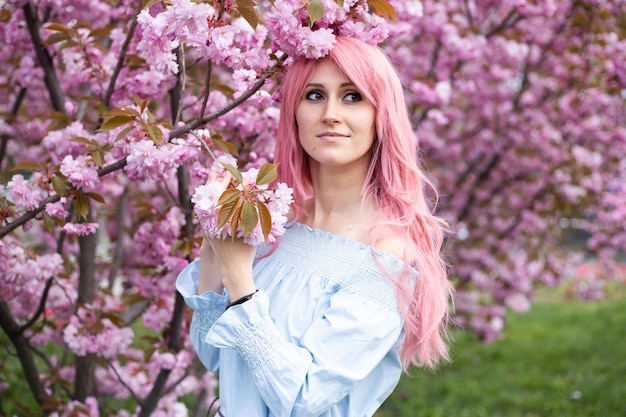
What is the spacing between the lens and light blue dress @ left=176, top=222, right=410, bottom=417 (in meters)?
1.45

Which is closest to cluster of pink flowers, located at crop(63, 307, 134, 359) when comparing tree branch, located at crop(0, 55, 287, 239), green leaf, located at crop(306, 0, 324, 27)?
tree branch, located at crop(0, 55, 287, 239)

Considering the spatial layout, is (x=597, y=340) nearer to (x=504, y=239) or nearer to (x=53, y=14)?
(x=504, y=239)

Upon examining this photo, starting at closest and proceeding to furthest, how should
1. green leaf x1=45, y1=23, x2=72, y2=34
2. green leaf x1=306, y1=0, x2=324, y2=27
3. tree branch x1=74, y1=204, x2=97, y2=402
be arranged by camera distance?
1. green leaf x1=306, y1=0, x2=324, y2=27
2. green leaf x1=45, y1=23, x2=72, y2=34
3. tree branch x1=74, y1=204, x2=97, y2=402

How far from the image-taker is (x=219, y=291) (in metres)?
1.74

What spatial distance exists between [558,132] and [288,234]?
347cm

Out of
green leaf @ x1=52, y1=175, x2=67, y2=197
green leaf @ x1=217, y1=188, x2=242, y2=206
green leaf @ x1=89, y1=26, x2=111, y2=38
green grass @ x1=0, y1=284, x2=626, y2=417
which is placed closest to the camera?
green leaf @ x1=217, y1=188, x2=242, y2=206

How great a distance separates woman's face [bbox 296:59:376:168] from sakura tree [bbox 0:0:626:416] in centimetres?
9

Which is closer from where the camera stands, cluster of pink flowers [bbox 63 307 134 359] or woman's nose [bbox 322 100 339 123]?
woman's nose [bbox 322 100 339 123]

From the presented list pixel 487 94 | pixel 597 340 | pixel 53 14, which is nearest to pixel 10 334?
pixel 53 14

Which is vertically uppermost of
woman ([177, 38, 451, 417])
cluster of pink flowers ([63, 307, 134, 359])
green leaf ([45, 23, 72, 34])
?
green leaf ([45, 23, 72, 34])

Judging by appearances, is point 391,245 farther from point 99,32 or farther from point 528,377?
point 528,377

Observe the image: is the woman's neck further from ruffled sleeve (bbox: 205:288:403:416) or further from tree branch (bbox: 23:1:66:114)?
tree branch (bbox: 23:1:66:114)

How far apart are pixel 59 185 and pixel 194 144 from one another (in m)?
0.37

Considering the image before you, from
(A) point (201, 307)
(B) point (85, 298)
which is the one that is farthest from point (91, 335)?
(A) point (201, 307)
